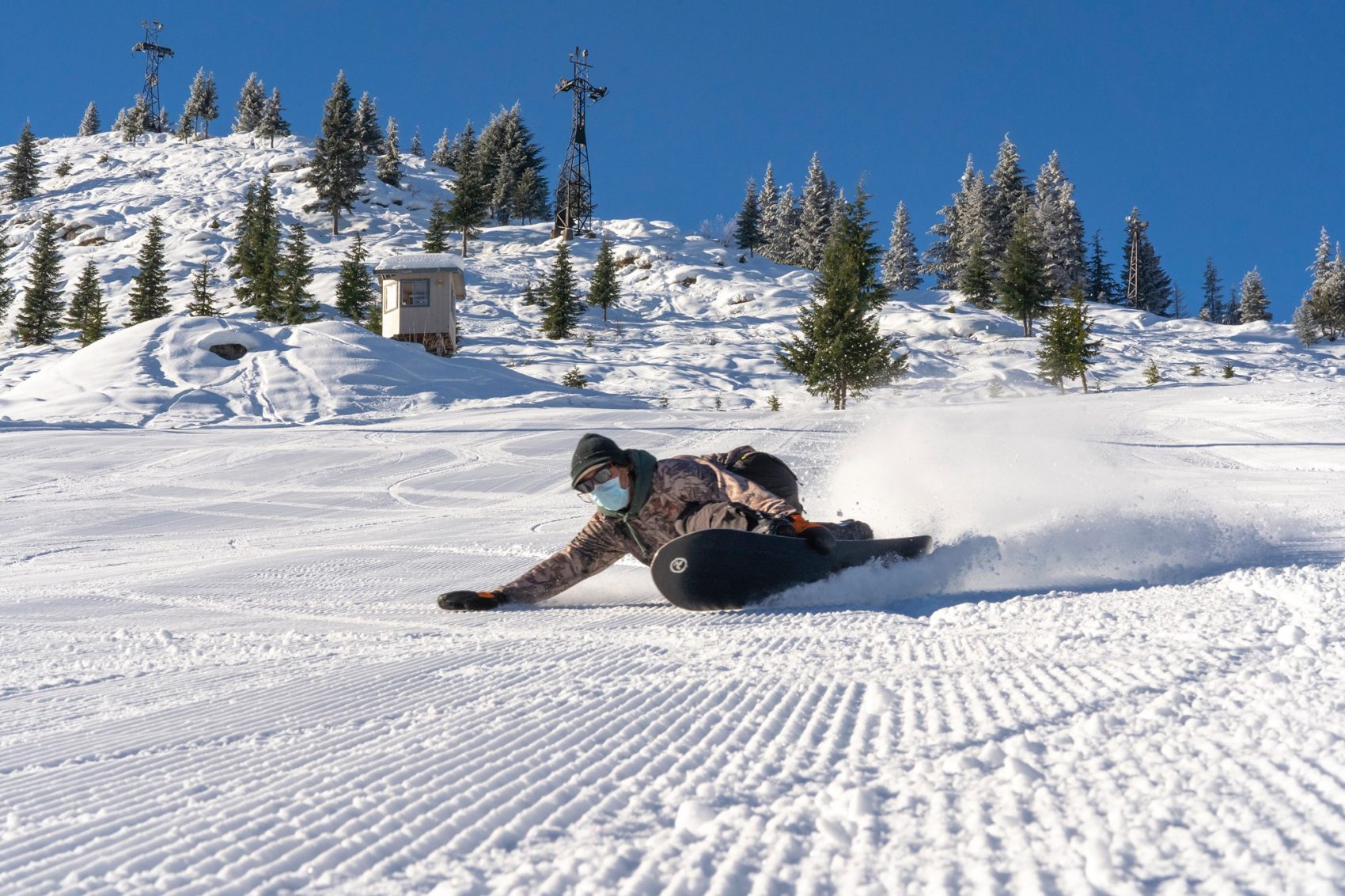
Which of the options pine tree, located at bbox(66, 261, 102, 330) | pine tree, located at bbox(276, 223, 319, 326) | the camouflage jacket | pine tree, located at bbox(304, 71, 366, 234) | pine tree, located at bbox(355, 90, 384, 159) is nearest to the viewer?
the camouflage jacket

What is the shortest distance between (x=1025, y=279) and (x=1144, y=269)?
34.9m

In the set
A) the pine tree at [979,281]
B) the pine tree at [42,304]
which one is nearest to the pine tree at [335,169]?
the pine tree at [42,304]

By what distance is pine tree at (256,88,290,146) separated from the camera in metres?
94.4

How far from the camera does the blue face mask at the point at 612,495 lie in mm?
4430

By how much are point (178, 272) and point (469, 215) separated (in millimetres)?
21618

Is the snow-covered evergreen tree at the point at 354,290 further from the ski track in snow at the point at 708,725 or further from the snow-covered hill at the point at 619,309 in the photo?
the ski track in snow at the point at 708,725

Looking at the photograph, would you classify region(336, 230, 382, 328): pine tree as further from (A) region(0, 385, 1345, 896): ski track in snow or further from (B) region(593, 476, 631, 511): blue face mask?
(B) region(593, 476, 631, 511): blue face mask

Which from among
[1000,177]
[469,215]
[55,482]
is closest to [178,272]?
[469,215]

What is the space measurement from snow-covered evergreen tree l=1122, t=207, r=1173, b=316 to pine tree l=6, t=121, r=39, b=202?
10462cm

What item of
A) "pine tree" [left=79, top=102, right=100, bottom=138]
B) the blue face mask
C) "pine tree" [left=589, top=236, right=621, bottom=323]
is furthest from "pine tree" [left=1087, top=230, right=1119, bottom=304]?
"pine tree" [left=79, top=102, right=100, bottom=138]

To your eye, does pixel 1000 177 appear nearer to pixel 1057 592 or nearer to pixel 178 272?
pixel 178 272

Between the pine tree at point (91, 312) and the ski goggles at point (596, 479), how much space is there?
143 feet

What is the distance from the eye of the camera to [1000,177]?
6725 centimetres

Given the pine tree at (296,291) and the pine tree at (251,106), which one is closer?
the pine tree at (296,291)
